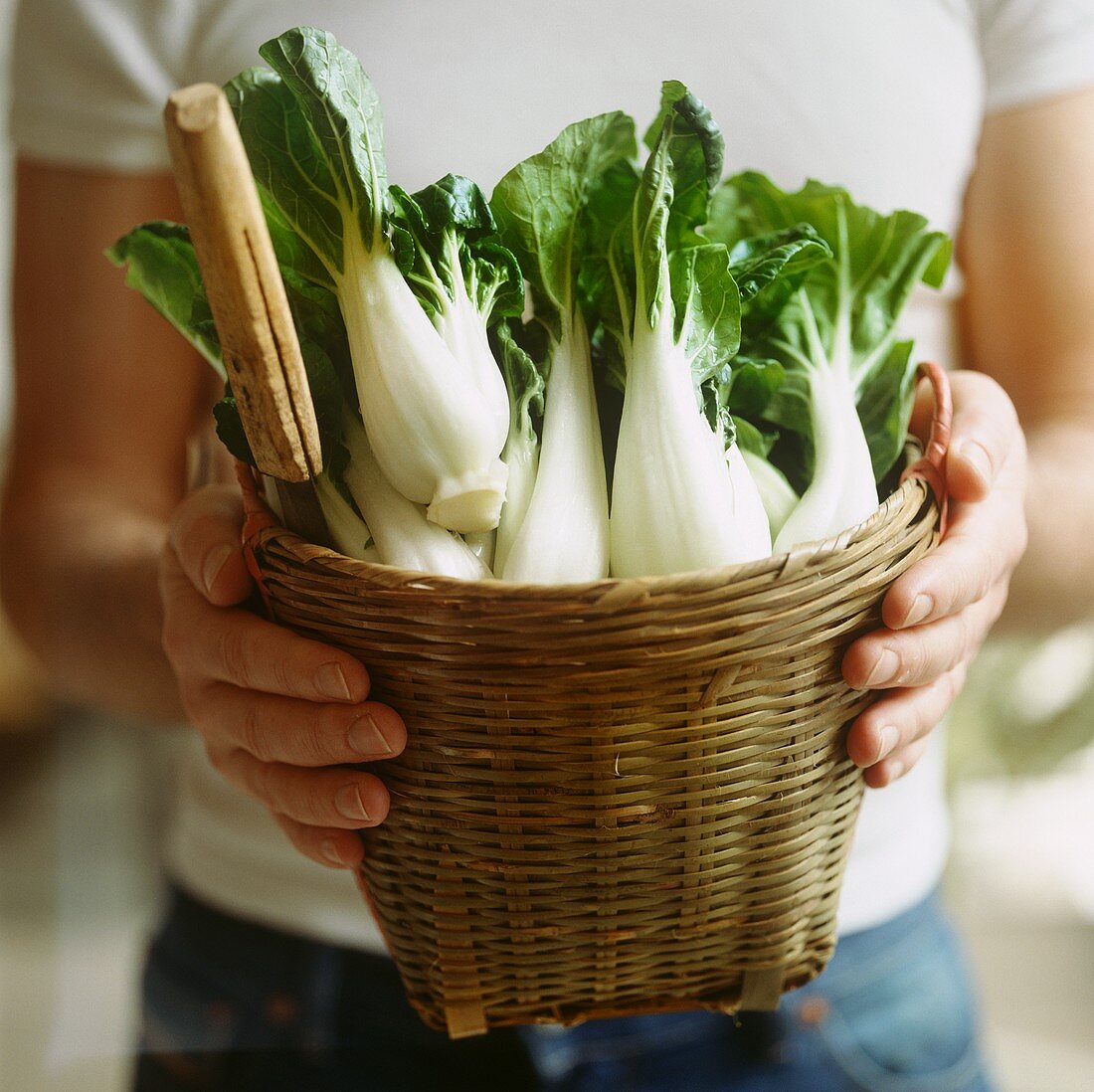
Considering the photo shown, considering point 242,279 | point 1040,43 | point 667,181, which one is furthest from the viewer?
point 1040,43

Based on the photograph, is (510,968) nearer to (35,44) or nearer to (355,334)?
(355,334)

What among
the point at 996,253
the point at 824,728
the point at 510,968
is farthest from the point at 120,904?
the point at 996,253

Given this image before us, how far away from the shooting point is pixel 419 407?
357 mm

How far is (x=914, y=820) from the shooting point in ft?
1.94

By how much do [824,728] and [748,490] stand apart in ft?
0.31

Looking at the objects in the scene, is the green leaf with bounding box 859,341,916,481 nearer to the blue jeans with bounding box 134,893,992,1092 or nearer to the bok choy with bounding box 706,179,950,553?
the bok choy with bounding box 706,179,950,553

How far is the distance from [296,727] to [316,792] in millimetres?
28

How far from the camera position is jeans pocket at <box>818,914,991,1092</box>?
22.5 inches

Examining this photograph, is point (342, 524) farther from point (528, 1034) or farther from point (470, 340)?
point (528, 1034)

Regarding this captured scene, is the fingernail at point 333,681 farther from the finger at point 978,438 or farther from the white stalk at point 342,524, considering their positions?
the finger at point 978,438

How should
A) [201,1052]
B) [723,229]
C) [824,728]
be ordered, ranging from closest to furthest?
[824,728] < [723,229] < [201,1052]

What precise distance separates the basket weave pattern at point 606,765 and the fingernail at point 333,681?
10 millimetres

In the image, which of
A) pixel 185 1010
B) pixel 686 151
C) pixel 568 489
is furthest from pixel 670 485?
pixel 185 1010

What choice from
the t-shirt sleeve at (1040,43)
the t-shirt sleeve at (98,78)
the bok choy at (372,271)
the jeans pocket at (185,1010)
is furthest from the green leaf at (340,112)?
the jeans pocket at (185,1010)
